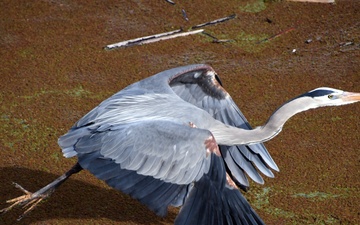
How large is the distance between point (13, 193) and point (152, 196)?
1622mm

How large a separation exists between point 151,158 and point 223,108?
141cm

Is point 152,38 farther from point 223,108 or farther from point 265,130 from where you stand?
point 265,130

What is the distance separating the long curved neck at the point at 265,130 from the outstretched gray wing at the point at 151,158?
0.42m

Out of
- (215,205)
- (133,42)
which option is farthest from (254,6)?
(215,205)

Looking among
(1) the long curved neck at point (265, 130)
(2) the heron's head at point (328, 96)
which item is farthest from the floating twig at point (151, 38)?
(2) the heron's head at point (328, 96)

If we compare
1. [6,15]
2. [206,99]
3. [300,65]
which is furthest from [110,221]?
[6,15]

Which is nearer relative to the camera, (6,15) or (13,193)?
(13,193)

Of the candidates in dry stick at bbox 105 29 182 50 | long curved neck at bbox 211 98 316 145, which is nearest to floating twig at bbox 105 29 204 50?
dry stick at bbox 105 29 182 50

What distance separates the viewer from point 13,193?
6078 millimetres

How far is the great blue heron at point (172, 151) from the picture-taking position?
16.4 feet

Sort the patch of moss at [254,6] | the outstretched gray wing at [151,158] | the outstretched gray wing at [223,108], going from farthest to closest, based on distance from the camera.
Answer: the patch of moss at [254,6] → the outstretched gray wing at [223,108] → the outstretched gray wing at [151,158]

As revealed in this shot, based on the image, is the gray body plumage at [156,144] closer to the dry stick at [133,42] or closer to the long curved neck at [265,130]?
the long curved neck at [265,130]

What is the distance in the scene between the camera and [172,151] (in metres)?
5.19

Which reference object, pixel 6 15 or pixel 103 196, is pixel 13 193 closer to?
pixel 103 196
